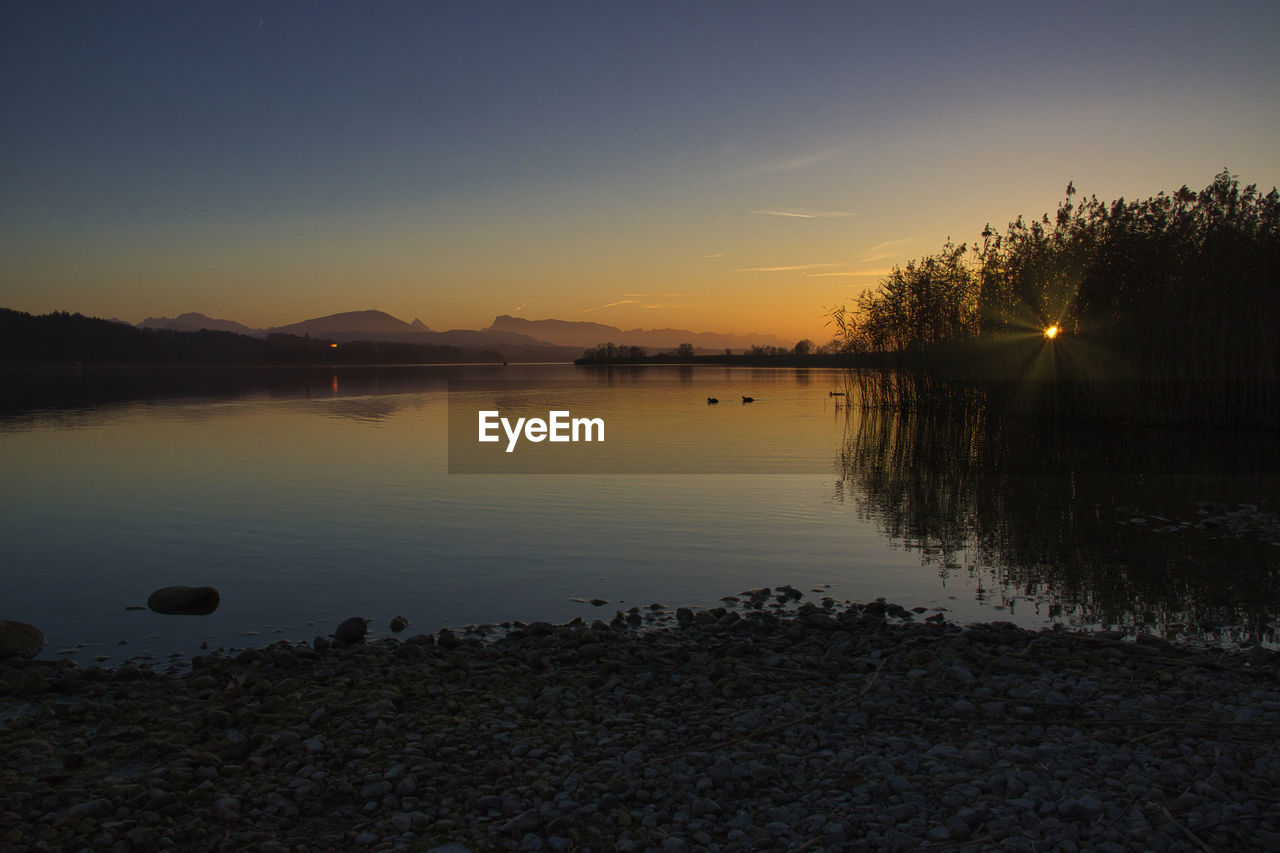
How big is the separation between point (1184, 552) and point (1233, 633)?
411 cm

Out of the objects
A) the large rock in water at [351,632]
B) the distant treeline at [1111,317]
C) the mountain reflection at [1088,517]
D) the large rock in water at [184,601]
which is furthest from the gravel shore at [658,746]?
the distant treeline at [1111,317]

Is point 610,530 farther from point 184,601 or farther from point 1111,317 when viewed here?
point 1111,317

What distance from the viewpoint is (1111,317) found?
32938mm

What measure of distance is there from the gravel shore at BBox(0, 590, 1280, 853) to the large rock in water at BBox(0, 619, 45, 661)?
39 cm

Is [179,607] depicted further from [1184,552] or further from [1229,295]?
[1229,295]

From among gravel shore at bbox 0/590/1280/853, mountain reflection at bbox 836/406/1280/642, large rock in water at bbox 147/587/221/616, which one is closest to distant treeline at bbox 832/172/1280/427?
mountain reflection at bbox 836/406/1280/642

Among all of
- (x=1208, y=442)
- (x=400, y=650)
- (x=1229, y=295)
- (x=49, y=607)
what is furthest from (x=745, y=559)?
(x=1229, y=295)

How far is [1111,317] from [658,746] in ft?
112

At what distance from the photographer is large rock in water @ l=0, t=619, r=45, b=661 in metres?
8.01

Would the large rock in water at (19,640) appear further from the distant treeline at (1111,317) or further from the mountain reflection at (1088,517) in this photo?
the distant treeline at (1111,317)

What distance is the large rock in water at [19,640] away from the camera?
8.01 metres

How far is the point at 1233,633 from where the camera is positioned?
28.2 ft

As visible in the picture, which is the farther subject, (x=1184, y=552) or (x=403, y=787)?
(x=1184, y=552)

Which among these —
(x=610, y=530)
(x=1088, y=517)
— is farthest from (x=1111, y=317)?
(x=610, y=530)
